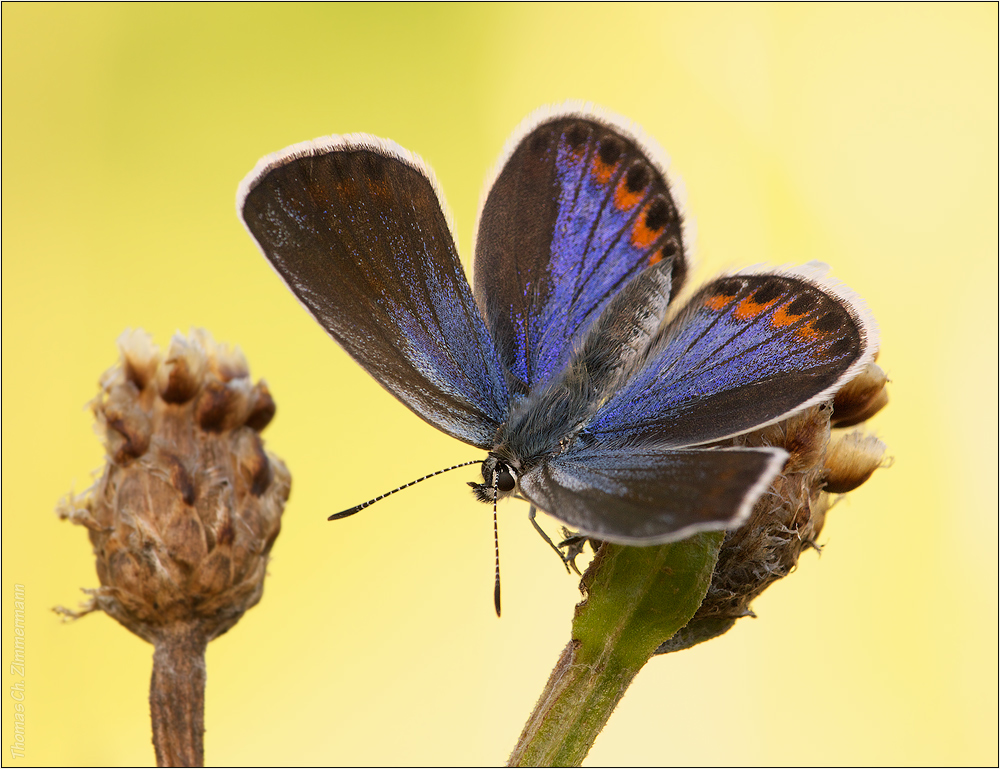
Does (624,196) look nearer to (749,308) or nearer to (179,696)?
(749,308)

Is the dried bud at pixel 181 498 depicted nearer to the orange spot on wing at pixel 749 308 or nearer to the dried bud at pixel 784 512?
the dried bud at pixel 784 512

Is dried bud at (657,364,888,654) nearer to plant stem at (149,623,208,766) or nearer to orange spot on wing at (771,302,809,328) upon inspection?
orange spot on wing at (771,302,809,328)

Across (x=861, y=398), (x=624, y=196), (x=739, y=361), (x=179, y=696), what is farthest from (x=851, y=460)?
(x=179, y=696)

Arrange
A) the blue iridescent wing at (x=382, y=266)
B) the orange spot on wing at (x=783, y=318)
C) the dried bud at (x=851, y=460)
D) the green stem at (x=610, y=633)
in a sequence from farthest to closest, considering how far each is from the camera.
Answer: the blue iridescent wing at (x=382, y=266)
the orange spot on wing at (x=783, y=318)
the dried bud at (x=851, y=460)
the green stem at (x=610, y=633)

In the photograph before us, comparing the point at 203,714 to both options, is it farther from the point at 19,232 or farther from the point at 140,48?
the point at 140,48

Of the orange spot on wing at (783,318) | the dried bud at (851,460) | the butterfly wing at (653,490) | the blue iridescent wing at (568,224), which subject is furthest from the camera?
the blue iridescent wing at (568,224)

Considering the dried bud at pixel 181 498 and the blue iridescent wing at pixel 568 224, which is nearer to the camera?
the dried bud at pixel 181 498

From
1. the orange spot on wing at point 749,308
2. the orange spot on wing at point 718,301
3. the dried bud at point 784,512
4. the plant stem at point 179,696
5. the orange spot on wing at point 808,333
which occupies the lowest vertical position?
the plant stem at point 179,696

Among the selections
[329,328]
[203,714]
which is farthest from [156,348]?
[203,714]

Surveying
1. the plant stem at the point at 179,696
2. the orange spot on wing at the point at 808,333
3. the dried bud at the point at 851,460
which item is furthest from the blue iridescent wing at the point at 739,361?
the plant stem at the point at 179,696
